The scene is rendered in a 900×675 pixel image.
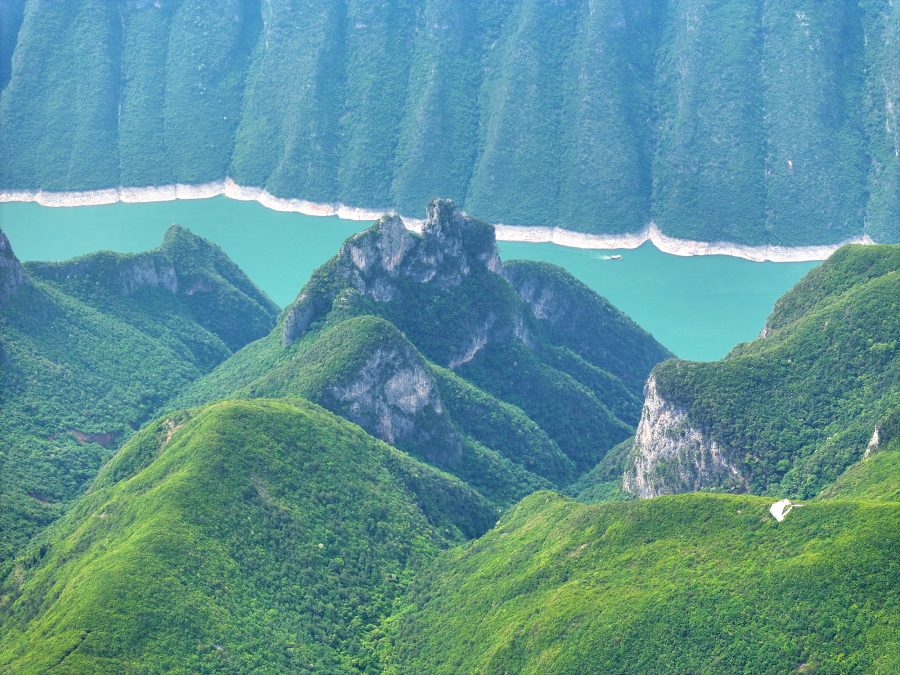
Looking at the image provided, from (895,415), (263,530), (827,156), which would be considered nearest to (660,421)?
(895,415)

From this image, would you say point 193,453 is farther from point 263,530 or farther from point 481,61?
point 481,61

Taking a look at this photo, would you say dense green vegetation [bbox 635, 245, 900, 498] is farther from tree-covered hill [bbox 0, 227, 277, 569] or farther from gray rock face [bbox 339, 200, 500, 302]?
tree-covered hill [bbox 0, 227, 277, 569]

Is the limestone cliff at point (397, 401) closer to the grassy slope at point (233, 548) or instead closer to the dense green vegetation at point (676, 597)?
the grassy slope at point (233, 548)

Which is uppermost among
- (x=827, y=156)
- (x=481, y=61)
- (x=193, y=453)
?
(x=481, y=61)

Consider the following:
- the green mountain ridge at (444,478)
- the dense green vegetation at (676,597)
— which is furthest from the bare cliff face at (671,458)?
the dense green vegetation at (676,597)

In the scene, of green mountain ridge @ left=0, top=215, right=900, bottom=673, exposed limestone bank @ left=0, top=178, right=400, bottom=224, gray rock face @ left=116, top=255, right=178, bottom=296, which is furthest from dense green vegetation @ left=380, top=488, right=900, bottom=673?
exposed limestone bank @ left=0, top=178, right=400, bottom=224
